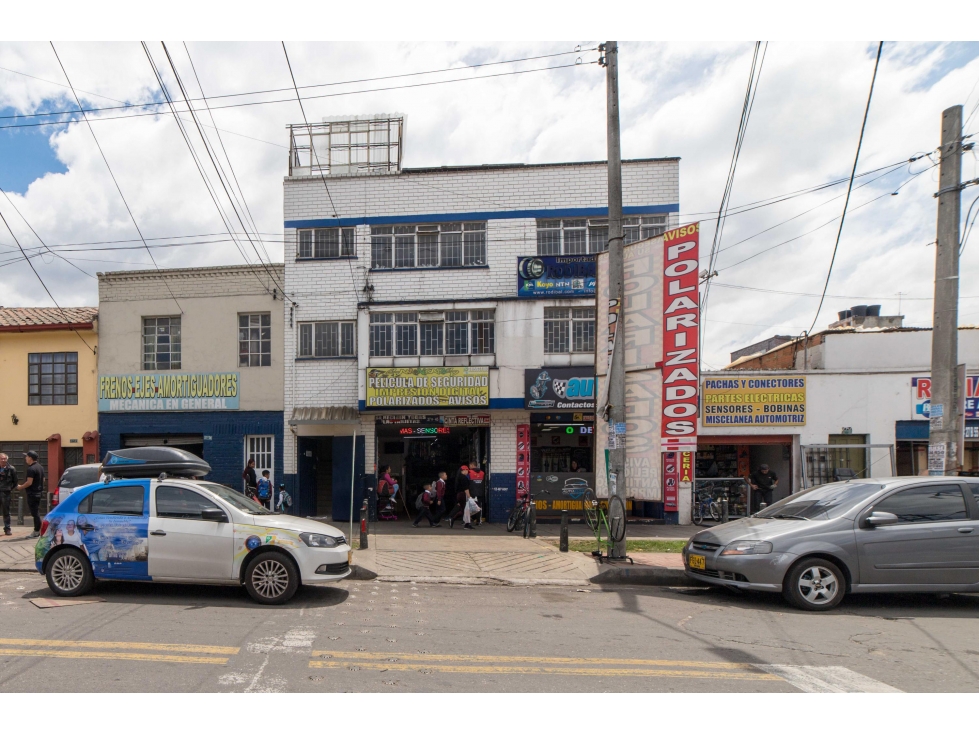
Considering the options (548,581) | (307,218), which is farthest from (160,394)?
(548,581)

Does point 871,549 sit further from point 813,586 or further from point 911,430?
point 911,430

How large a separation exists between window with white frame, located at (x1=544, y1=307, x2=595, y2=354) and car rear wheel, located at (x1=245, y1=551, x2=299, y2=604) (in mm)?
9948

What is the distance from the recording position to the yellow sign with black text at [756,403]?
16.5m

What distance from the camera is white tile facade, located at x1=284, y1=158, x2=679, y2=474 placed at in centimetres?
1653

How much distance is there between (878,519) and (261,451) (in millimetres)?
14270

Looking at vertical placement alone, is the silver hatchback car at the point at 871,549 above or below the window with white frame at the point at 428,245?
below

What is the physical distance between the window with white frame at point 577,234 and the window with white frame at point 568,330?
5.37 ft

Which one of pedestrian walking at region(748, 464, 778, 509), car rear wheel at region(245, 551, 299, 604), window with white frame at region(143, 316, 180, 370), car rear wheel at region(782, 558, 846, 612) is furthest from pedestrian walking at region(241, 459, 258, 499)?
car rear wheel at region(782, 558, 846, 612)

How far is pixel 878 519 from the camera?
782cm

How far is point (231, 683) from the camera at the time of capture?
4828mm

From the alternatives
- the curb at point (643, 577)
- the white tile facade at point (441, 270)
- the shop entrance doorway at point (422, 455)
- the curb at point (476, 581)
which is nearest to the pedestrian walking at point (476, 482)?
the white tile facade at point (441, 270)

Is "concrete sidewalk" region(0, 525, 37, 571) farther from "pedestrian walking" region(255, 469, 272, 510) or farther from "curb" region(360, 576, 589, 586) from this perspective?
"curb" region(360, 576, 589, 586)

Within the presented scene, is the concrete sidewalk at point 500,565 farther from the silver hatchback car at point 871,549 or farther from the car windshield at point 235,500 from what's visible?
the car windshield at point 235,500

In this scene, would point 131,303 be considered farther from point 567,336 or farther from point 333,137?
point 567,336
